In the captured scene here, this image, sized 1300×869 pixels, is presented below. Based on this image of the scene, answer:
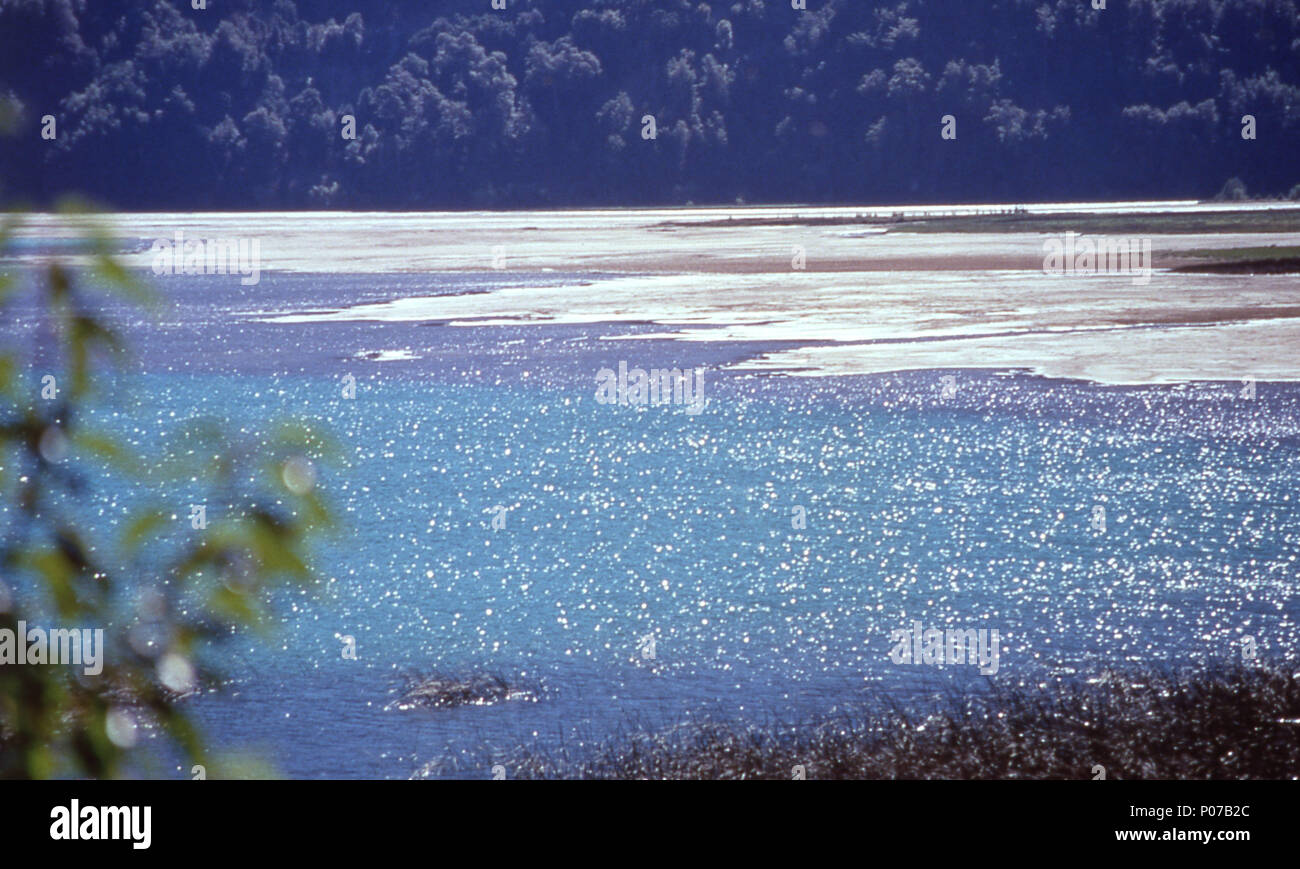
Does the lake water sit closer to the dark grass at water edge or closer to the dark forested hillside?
the dark grass at water edge

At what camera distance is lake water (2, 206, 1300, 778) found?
27.8 feet

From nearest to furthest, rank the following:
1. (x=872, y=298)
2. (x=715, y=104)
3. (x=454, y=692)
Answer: (x=454, y=692), (x=872, y=298), (x=715, y=104)

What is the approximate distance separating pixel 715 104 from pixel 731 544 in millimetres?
87552

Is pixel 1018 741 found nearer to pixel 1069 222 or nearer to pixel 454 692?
pixel 454 692

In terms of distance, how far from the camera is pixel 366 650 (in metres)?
9.56

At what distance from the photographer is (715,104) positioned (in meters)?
96.7

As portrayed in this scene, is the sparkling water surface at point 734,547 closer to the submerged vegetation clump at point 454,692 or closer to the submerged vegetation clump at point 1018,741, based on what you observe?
the submerged vegetation clump at point 454,692

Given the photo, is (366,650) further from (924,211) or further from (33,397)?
(924,211)

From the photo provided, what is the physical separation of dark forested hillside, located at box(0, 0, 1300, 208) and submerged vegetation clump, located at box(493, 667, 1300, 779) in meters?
79.6

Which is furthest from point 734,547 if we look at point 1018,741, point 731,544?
point 1018,741

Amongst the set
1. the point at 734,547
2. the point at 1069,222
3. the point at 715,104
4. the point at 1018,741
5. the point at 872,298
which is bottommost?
the point at 1018,741

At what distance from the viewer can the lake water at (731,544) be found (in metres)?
8.48

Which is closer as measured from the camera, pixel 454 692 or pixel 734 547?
pixel 454 692

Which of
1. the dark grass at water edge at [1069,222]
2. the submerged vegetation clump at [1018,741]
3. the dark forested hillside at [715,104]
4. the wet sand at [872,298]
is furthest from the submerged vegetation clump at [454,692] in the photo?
the dark forested hillside at [715,104]
